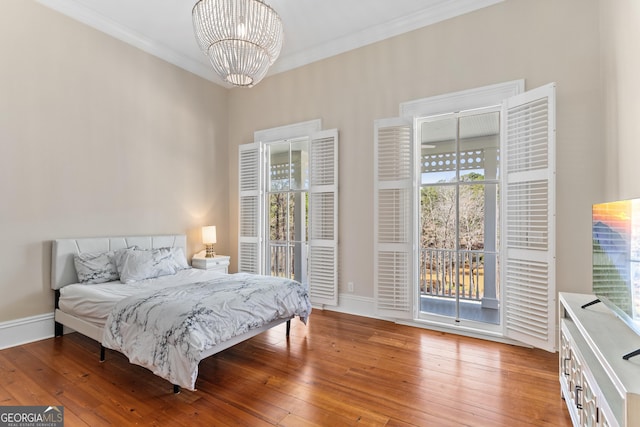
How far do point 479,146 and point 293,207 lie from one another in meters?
2.67

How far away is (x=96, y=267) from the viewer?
11.3ft

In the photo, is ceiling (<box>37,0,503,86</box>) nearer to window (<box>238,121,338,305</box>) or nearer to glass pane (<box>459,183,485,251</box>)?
window (<box>238,121,338,305</box>)

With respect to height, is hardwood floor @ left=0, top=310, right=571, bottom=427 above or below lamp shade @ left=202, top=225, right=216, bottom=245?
below

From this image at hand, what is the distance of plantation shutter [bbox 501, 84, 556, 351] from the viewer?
283cm

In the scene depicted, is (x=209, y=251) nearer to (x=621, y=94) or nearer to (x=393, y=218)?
(x=393, y=218)

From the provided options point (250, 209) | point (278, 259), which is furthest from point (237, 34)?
point (278, 259)

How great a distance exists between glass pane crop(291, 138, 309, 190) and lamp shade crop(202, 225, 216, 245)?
1.37m

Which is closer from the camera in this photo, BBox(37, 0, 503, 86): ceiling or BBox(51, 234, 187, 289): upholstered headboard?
BBox(51, 234, 187, 289): upholstered headboard

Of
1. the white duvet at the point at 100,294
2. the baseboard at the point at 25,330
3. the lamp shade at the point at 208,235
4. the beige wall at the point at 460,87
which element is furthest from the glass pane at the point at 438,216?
the baseboard at the point at 25,330

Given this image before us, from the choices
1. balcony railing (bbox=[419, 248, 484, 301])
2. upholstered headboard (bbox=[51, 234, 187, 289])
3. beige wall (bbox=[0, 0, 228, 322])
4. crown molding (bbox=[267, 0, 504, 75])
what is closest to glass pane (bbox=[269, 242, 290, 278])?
beige wall (bbox=[0, 0, 228, 322])

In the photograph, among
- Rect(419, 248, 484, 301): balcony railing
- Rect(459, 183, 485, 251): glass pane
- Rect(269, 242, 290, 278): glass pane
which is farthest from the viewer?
Rect(269, 242, 290, 278): glass pane

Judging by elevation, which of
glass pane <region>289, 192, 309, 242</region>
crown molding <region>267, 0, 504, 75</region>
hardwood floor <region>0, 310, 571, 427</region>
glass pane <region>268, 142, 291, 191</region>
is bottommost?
hardwood floor <region>0, 310, 571, 427</region>

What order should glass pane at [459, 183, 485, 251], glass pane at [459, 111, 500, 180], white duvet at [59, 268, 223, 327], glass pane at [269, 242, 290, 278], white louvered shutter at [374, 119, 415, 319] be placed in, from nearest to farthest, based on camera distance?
white duvet at [59, 268, 223, 327]
white louvered shutter at [374, 119, 415, 319]
glass pane at [459, 111, 500, 180]
glass pane at [459, 183, 485, 251]
glass pane at [269, 242, 290, 278]

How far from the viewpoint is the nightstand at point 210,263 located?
4641mm
